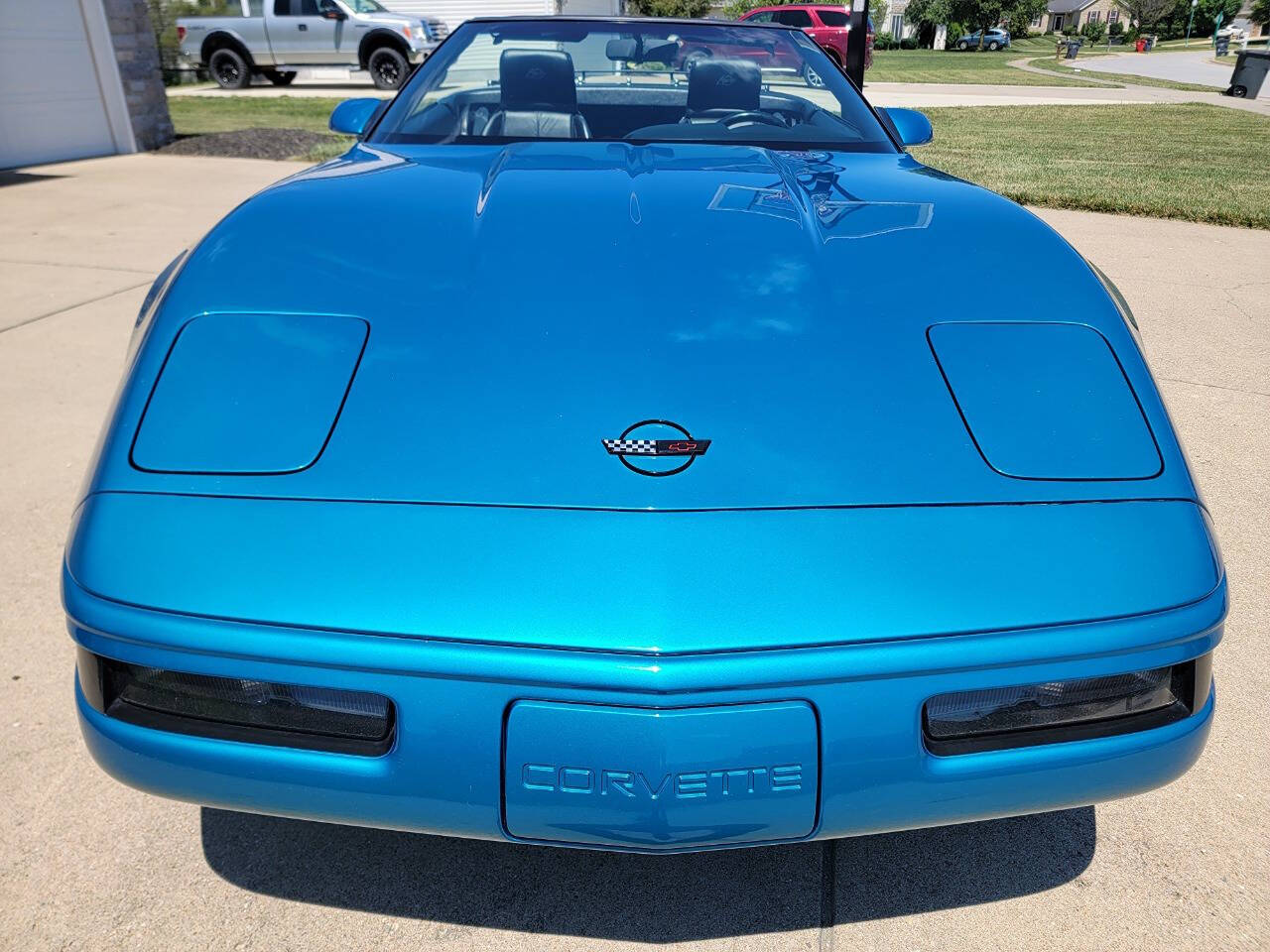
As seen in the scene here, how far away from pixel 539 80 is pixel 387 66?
14.8 metres

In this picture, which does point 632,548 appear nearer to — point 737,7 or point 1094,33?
point 737,7

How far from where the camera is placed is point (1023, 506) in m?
1.34

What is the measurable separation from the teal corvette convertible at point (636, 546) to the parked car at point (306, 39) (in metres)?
15.3

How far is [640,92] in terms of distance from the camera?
10.4 ft

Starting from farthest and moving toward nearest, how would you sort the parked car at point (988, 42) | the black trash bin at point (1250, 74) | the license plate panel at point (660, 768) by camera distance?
the parked car at point (988, 42), the black trash bin at point (1250, 74), the license plate panel at point (660, 768)

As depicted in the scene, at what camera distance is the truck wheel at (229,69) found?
1711 centimetres

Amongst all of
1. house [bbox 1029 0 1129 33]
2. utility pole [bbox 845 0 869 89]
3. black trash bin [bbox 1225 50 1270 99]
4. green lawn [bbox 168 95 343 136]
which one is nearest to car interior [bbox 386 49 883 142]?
utility pole [bbox 845 0 869 89]

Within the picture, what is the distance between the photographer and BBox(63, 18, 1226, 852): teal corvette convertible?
1199 mm

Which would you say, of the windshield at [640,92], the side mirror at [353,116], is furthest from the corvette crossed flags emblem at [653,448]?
the side mirror at [353,116]

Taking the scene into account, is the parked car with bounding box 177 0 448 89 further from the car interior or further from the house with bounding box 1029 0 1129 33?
the house with bounding box 1029 0 1129 33

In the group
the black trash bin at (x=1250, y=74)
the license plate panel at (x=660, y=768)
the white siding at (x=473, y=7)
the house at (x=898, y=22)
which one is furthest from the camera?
the house at (x=898, y=22)

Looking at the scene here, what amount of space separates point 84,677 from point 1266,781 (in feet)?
6.86

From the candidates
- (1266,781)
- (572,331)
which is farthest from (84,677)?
(1266,781)

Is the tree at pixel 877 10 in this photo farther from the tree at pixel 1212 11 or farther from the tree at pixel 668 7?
the tree at pixel 1212 11
